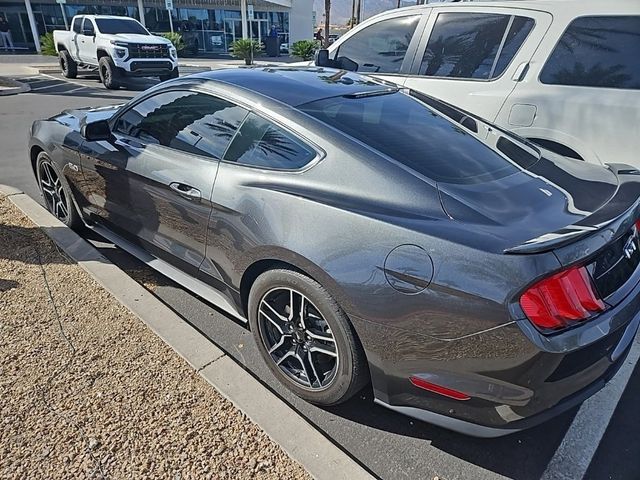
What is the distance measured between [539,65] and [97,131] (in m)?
3.75

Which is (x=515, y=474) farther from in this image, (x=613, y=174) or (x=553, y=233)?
(x=613, y=174)

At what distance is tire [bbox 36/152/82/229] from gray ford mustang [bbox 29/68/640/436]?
46.4 inches

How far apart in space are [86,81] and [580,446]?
18.6 meters

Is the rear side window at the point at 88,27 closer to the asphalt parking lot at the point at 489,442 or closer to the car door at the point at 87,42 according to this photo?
the car door at the point at 87,42

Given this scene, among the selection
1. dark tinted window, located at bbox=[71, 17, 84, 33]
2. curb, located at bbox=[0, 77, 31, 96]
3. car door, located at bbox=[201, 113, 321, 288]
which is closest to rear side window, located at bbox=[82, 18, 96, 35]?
dark tinted window, located at bbox=[71, 17, 84, 33]

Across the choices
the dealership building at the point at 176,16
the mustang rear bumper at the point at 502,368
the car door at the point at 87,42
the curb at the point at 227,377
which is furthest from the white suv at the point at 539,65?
→ the dealership building at the point at 176,16

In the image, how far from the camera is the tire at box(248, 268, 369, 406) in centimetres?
214

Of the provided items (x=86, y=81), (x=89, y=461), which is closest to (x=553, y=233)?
(x=89, y=461)

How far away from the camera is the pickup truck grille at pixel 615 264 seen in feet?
6.11

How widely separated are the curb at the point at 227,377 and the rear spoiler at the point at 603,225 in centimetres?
118

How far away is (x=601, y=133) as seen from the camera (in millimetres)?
3770

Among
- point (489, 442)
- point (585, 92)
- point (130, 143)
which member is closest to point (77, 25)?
point (130, 143)

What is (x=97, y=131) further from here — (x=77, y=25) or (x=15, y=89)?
(x=77, y=25)

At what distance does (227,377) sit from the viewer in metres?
2.48
